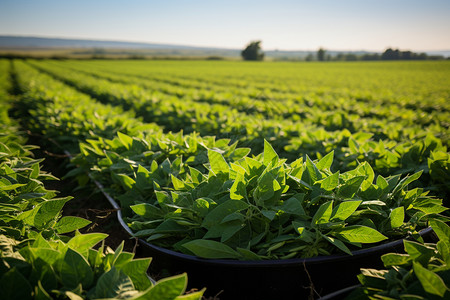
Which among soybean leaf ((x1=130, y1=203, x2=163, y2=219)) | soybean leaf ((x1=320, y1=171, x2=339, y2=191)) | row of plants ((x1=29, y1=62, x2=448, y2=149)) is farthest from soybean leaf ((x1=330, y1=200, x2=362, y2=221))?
row of plants ((x1=29, y1=62, x2=448, y2=149))

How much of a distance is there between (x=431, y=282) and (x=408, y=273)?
151mm

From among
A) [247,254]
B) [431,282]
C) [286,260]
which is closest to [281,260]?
[286,260]

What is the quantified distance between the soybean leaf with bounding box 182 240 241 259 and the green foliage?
60 centimetres

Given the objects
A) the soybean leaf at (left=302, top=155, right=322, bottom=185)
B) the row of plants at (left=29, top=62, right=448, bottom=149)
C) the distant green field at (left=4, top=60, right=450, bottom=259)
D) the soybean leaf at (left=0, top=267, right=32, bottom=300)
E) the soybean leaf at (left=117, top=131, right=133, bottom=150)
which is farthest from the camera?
the row of plants at (left=29, top=62, right=448, bottom=149)

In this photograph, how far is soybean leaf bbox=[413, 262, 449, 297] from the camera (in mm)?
1062

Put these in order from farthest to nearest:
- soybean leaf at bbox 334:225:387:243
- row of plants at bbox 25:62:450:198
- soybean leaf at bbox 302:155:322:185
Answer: row of plants at bbox 25:62:450:198, soybean leaf at bbox 302:155:322:185, soybean leaf at bbox 334:225:387:243

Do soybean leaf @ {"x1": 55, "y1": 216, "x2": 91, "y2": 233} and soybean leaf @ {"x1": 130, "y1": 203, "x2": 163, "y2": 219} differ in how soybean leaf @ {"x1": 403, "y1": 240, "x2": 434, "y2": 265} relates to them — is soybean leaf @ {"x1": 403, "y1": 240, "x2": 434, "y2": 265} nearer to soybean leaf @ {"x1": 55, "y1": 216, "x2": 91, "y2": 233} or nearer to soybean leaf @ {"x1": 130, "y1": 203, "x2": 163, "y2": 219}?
soybean leaf @ {"x1": 130, "y1": 203, "x2": 163, "y2": 219}

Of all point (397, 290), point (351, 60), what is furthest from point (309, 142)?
point (351, 60)

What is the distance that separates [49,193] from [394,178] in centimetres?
230

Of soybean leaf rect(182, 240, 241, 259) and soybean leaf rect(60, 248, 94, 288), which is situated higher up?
soybean leaf rect(60, 248, 94, 288)

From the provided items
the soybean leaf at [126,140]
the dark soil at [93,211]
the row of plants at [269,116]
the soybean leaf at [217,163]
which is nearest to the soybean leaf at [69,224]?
the dark soil at [93,211]

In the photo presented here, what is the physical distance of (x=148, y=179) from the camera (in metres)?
2.37

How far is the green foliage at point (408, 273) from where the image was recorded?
1185 mm

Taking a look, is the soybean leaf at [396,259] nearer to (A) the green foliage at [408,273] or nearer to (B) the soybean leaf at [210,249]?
(A) the green foliage at [408,273]
